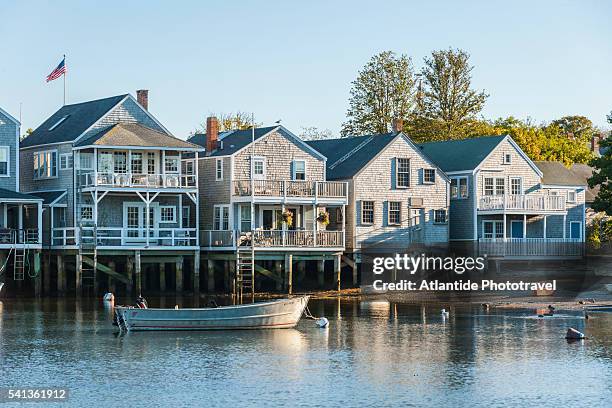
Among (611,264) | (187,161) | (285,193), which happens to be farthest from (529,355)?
(611,264)

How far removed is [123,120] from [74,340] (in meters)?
24.9

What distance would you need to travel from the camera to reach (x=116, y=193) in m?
64.8

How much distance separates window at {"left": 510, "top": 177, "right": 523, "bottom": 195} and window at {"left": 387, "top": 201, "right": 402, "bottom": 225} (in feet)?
27.8

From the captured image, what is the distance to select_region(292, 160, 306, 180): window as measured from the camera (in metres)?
69.2

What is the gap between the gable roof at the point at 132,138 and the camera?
2527 inches

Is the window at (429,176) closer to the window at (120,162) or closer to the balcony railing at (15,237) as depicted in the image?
the window at (120,162)

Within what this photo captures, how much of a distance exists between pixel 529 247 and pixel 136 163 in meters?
24.7

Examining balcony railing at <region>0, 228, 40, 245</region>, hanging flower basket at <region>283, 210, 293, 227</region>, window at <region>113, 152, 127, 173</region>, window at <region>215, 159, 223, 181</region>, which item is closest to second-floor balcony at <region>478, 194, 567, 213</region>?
hanging flower basket at <region>283, 210, 293, 227</region>

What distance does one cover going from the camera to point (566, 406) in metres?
32.8

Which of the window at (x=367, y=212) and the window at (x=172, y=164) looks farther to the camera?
the window at (x=367, y=212)

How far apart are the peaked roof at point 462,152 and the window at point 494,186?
1.48 meters

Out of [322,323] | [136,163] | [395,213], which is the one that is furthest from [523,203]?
[322,323]

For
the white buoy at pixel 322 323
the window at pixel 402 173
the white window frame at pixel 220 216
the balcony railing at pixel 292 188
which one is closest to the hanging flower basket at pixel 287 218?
the balcony railing at pixel 292 188

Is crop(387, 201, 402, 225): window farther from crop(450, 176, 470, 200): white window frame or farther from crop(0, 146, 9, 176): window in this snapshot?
crop(0, 146, 9, 176): window
